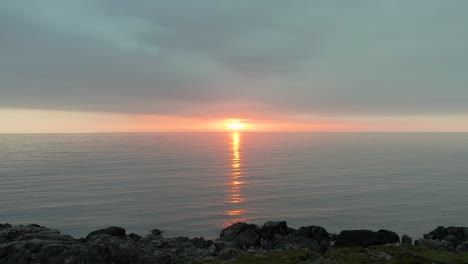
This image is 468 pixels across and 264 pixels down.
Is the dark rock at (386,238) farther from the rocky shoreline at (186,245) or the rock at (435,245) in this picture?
the rock at (435,245)

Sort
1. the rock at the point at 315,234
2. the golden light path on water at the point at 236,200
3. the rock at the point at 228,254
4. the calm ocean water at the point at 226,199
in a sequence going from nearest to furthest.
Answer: the rock at the point at 228,254 < the rock at the point at 315,234 < the calm ocean water at the point at 226,199 < the golden light path on water at the point at 236,200

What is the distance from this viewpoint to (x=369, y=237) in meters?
32.1

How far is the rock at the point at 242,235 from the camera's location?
3491 centimetres

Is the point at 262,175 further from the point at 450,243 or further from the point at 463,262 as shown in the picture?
the point at 463,262

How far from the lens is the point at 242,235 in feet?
120

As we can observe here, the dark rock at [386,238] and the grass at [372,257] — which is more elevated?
the grass at [372,257]

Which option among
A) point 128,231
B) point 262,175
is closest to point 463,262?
point 128,231

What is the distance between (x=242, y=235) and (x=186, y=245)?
24.0ft

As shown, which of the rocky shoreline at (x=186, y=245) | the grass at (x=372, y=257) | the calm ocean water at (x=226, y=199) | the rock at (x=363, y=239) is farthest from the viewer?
the calm ocean water at (x=226, y=199)

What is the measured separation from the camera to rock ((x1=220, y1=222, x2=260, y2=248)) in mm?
34906

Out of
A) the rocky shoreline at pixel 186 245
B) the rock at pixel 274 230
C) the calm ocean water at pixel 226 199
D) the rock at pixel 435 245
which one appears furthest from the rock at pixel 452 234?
the rock at pixel 274 230

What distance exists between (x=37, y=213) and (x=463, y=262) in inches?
2044

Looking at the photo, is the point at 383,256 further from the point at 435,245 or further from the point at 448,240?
the point at 448,240

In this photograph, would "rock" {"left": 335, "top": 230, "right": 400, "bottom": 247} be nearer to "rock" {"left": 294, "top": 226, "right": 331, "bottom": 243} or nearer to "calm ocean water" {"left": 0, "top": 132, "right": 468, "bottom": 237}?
"rock" {"left": 294, "top": 226, "right": 331, "bottom": 243}
